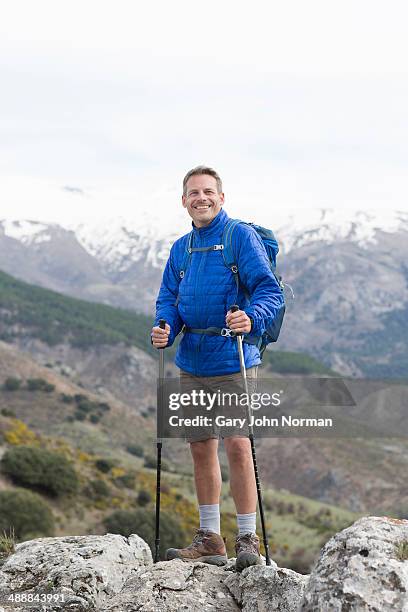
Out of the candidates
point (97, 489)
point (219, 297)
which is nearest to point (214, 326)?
point (219, 297)

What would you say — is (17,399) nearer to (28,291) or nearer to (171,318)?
(171,318)

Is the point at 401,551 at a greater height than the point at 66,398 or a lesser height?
lesser

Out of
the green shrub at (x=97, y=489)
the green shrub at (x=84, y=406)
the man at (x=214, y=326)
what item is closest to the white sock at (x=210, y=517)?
the man at (x=214, y=326)

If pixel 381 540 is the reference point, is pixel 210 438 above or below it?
above

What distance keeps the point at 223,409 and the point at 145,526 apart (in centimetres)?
2289

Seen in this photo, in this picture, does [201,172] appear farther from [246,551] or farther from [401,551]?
[401,551]

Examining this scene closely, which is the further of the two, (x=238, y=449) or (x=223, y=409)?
(x=223, y=409)

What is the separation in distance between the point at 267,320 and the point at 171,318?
1032mm

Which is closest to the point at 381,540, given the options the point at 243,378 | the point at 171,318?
the point at 243,378

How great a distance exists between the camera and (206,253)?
19.8 feet

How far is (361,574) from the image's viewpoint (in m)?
3.92

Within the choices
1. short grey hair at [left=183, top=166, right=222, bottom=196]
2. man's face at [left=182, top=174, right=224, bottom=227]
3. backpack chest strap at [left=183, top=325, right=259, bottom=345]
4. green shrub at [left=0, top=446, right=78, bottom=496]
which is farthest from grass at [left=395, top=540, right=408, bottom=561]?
green shrub at [left=0, top=446, right=78, bottom=496]

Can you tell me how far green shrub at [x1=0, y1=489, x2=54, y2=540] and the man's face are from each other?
2025 centimetres

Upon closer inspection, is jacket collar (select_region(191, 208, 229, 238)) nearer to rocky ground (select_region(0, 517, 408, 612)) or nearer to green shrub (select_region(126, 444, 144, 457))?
rocky ground (select_region(0, 517, 408, 612))
